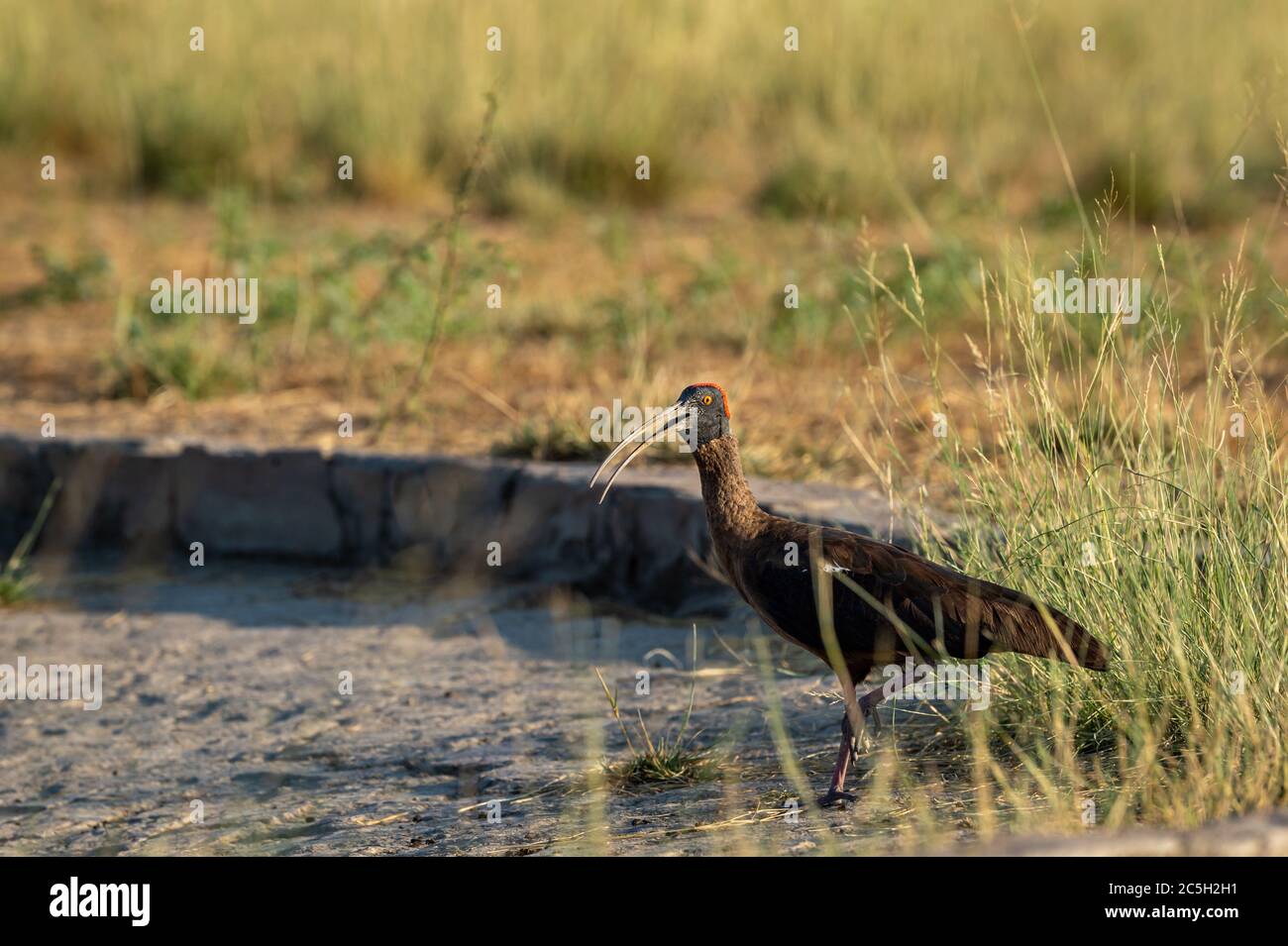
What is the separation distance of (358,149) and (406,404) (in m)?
4.71

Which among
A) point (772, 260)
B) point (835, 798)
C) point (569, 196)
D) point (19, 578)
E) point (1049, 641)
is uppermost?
point (569, 196)

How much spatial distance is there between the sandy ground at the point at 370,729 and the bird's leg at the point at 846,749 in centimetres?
6

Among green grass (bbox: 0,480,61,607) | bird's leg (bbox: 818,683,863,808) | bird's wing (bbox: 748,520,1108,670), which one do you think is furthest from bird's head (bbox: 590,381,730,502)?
green grass (bbox: 0,480,61,607)

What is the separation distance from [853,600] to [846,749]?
0.33 meters

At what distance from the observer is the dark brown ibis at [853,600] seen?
11.7 feet

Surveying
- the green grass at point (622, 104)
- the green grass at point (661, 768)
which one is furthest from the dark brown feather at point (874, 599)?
the green grass at point (622, 104)

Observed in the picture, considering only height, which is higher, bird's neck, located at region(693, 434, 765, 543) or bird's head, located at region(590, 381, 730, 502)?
bird's head, located at region(590, 381, 730, 502)

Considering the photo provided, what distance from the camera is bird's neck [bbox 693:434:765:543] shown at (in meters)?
4.04

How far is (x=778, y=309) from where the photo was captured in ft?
27.3

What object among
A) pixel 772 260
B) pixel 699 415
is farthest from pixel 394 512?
pixel 772 260

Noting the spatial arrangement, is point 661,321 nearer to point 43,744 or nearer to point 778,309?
point 778,309

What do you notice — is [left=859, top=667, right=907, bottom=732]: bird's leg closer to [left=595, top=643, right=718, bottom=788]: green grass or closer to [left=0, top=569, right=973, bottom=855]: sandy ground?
[left=0, top=569, right=973, bottom=855]: sandy ground

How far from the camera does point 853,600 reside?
3.74 metres

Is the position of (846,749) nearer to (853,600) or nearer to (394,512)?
(853,600)
